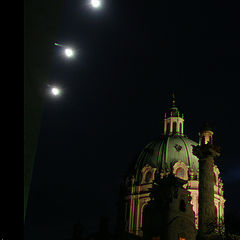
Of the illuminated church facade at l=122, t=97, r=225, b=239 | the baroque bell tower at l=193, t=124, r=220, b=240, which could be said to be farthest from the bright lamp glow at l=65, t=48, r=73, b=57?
the illuminated church facade at l=122, t=97, r=225, b=239

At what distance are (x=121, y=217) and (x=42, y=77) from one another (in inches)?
2471

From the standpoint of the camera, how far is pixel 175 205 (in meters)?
46.8

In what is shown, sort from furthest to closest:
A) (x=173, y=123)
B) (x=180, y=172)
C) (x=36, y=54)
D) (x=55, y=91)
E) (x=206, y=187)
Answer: (x=173, y=123), (x=180, y=172), (x=206, y=187), (x=55, y=91), (x=36, y=54)

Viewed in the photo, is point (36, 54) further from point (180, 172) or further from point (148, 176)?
point (148, 176)

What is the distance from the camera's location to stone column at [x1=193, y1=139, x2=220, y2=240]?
128 feet

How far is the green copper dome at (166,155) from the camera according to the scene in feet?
209

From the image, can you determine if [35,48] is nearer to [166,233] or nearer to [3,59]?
[3,59]

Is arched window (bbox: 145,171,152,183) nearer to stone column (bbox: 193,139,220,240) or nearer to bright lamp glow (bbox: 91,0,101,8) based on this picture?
stone column (bbox: 193,139,220,240)

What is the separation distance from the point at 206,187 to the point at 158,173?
2090 centimetres

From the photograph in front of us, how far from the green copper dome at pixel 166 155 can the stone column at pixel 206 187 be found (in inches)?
788

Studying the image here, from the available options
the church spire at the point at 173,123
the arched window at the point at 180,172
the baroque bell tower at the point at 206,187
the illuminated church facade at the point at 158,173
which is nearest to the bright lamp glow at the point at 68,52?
the baroque bell tower at the point at 206,187

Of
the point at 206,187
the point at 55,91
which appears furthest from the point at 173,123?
the point at 55,91

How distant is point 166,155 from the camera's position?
64.5 meters

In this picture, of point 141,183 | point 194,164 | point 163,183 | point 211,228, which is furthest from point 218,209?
point 211,228
